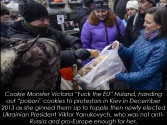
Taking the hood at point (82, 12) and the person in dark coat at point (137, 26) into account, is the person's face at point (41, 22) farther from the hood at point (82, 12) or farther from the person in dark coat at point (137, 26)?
the hood at point (82, 12)

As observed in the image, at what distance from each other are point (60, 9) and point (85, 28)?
9.82ft

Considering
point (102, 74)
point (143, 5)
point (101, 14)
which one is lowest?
point (102, 74)

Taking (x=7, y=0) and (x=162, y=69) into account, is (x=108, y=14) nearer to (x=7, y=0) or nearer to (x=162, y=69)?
(x=162, y=69)

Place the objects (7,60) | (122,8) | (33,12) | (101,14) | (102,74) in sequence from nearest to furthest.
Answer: (7,60)
(33,12)
(102,74)
(101,14)
(122,8)

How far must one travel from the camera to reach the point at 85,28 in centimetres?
264

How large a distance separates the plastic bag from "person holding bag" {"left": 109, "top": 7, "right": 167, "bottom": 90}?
6.8 inches

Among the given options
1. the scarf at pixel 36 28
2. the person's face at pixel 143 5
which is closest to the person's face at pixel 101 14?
the person's face at pixel 143 5

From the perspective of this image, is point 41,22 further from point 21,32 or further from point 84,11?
point 84,11

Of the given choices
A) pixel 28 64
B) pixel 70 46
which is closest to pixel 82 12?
pixel 70 46

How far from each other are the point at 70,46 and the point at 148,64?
0.84 meters

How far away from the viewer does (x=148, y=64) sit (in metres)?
1.75

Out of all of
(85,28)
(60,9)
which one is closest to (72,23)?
(60,9)

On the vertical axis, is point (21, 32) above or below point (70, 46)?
above

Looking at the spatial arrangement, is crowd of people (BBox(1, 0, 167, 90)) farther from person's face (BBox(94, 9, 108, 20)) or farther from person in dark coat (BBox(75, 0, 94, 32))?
person in dark coat (BBox(75, 0, 94, 32))
